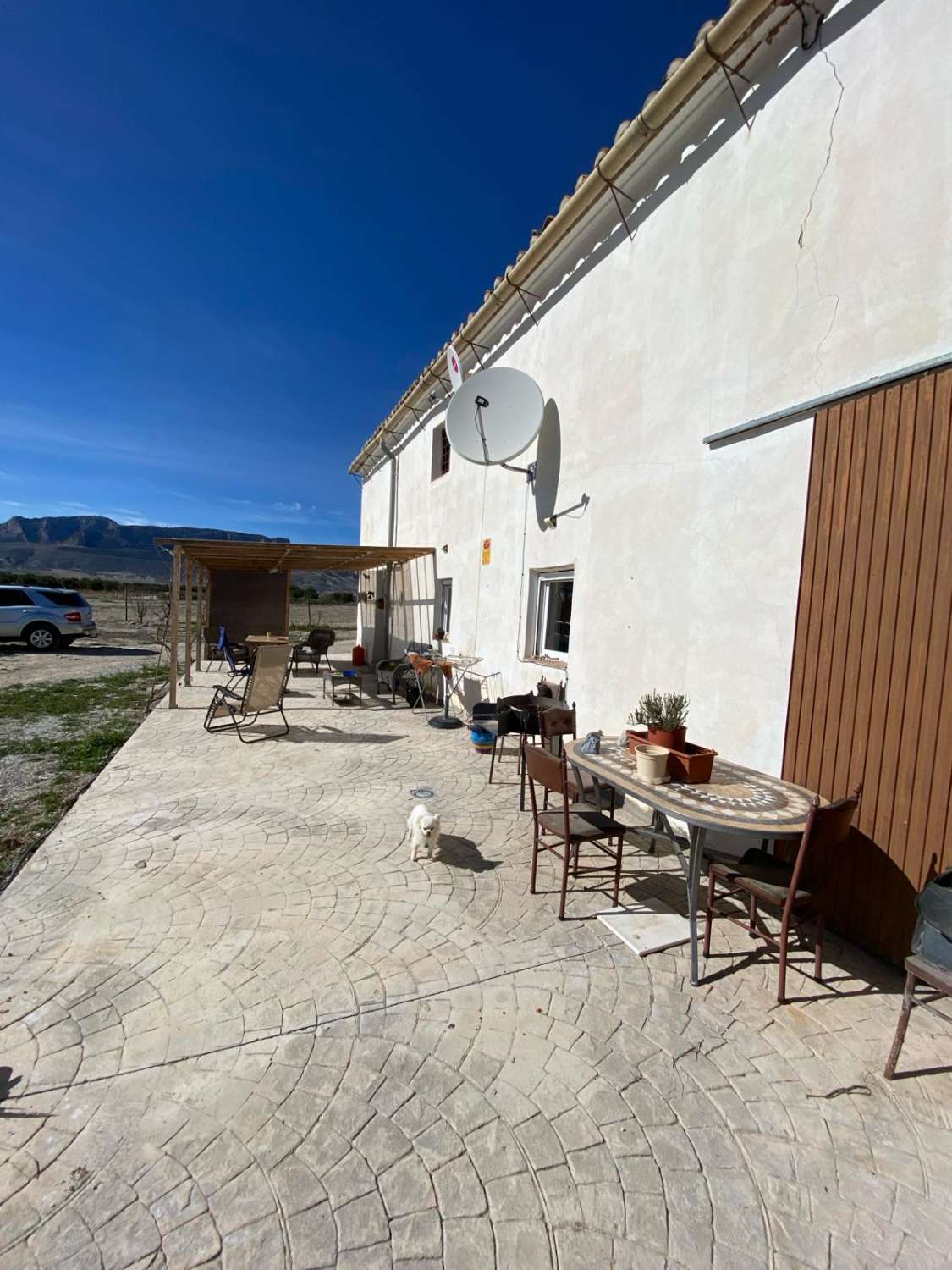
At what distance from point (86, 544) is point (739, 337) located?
14130cm

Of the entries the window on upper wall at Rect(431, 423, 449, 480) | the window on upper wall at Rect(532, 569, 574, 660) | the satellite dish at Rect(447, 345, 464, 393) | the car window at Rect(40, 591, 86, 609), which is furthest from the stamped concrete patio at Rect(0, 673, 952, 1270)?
the car window at Rect(40, 591, 86, 609)

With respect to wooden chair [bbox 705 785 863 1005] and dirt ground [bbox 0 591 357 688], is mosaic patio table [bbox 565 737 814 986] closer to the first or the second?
wooden chair [bbox 705 785 863 1005]

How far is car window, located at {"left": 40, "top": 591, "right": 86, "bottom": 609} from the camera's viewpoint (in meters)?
15.2

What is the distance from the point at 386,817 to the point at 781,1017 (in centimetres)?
300

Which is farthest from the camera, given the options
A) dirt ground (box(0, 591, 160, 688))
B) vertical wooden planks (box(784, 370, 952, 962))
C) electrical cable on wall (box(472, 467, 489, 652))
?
dirt ground (box(0, 591, 160, 688))

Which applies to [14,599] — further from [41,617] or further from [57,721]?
[57,721]

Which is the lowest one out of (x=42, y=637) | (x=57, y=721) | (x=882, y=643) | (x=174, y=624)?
(x=57, y=721)

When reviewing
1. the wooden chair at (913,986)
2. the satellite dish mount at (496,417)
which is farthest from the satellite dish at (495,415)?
the wooden chair at (913,986)

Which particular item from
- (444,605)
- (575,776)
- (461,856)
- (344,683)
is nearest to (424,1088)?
(461,856)

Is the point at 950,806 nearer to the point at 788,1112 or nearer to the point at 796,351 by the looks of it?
the point at 788,1112

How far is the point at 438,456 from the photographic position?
37.1 ft

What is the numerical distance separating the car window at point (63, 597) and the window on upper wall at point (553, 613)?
1435cm

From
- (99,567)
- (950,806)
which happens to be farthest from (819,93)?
(99,567)

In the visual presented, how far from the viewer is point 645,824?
4.70 meters
